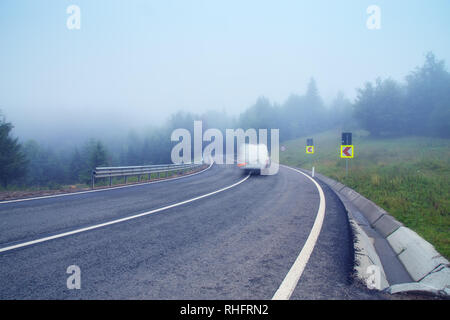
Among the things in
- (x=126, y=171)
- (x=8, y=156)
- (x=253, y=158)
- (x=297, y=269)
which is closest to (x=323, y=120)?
(x=253, y=158)

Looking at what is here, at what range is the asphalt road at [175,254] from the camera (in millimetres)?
2697

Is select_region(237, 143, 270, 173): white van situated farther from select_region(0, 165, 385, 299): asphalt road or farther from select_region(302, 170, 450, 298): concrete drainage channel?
select_region(302, 170, 450, 298): concrete drainage channel

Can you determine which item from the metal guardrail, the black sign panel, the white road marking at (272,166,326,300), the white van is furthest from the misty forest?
the black sign panel

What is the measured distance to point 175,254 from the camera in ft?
12.1

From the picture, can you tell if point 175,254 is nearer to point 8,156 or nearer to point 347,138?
point 347,138

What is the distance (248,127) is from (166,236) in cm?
6582

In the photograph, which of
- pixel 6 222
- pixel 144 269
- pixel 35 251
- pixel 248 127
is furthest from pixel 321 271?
pixel 248 127

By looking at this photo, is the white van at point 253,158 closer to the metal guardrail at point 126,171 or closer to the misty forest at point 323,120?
the metal guardrail at point 126,171

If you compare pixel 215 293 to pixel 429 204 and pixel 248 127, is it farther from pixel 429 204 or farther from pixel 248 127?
pixel 248 127

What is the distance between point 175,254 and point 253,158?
14.0 m

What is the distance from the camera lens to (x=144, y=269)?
126 inches

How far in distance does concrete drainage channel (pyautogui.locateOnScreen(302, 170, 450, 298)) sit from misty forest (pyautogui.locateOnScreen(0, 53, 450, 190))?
15.3m

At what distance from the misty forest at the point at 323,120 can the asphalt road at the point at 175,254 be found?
1077 cm
